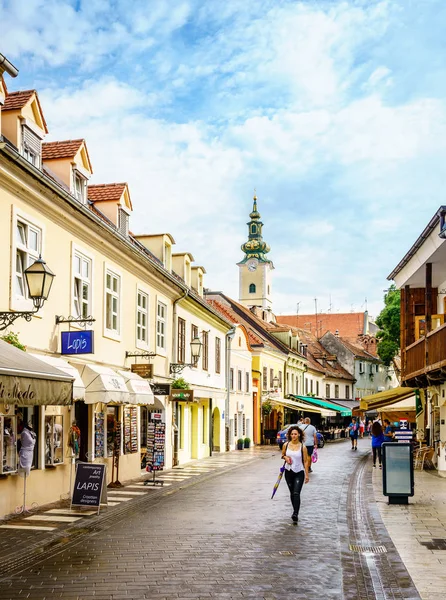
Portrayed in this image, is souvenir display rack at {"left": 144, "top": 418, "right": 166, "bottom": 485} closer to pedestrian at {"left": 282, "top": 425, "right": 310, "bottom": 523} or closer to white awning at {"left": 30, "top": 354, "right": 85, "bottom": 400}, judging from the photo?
white awning at {"left": 30, "top": 354, "right": 85, "bottom": 400}

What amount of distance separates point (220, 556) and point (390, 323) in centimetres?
3318

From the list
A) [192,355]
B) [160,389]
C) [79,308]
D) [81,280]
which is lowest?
[160,389]

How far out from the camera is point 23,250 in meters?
14.5

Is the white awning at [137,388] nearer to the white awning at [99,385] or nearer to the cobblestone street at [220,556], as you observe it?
the white awning at [99,385]

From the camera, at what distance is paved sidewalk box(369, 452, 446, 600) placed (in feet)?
26.6

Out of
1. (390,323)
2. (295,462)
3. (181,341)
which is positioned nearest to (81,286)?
(295,462)

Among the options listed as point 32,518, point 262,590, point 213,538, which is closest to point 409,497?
point 213,538

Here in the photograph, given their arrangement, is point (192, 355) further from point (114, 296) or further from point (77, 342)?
point (77, 342)

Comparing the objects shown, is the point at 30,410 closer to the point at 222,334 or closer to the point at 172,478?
the point at 172,478

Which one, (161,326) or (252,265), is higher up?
(252,265)

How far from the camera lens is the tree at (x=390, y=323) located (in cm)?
4119

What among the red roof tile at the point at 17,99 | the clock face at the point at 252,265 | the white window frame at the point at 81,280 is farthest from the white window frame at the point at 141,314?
the clock face at the point at 252,265

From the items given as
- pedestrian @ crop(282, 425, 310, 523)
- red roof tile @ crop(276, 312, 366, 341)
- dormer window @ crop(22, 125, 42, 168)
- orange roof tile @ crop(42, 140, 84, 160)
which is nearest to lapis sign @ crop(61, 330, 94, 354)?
dormer window @ crop(22, 125, 42, 168)

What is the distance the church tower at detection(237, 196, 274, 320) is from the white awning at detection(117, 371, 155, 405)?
276 feet
